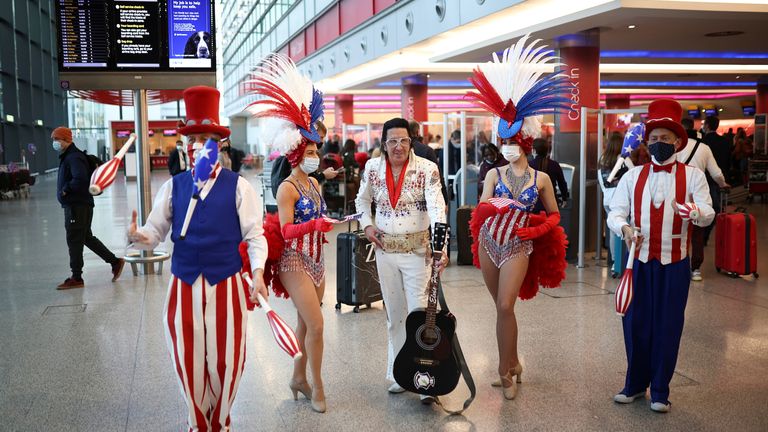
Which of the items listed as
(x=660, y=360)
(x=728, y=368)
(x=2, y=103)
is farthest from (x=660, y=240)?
(x=2, y=103)

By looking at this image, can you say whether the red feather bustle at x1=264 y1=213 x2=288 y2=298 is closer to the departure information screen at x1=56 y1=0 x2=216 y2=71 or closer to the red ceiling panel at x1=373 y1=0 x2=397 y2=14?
the departure information screen at x1=56 y1=0 x2=216 y2=71

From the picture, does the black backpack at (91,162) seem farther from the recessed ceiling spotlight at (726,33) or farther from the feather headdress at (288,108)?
the recessed ceiling spotlight at (726,33)

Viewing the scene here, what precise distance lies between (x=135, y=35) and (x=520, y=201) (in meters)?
5.60

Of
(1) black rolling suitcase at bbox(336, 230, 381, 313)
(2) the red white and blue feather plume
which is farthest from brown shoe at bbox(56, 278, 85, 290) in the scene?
(2) the red white and blue feather plume

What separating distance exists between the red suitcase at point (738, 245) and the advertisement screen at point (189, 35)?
6.28m

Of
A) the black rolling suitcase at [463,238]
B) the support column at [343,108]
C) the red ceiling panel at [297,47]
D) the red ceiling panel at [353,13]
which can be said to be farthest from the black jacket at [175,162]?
the support column at [343,108]

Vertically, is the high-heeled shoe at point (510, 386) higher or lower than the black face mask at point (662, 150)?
lower

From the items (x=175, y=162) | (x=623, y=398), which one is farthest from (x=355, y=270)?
(x=175, y=162)

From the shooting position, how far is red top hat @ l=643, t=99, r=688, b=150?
4.16 metres

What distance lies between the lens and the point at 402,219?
4.29 metres

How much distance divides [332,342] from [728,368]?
2.87 meters

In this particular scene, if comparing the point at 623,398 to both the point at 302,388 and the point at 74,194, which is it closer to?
the point at 302,388

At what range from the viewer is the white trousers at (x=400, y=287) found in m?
4.29

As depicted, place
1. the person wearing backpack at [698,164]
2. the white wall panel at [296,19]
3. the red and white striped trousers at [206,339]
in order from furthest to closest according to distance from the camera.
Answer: the white wall panel at [296,19] < the person wearing backpack at [698,164] < the red and white striped trousers at [206,339]
